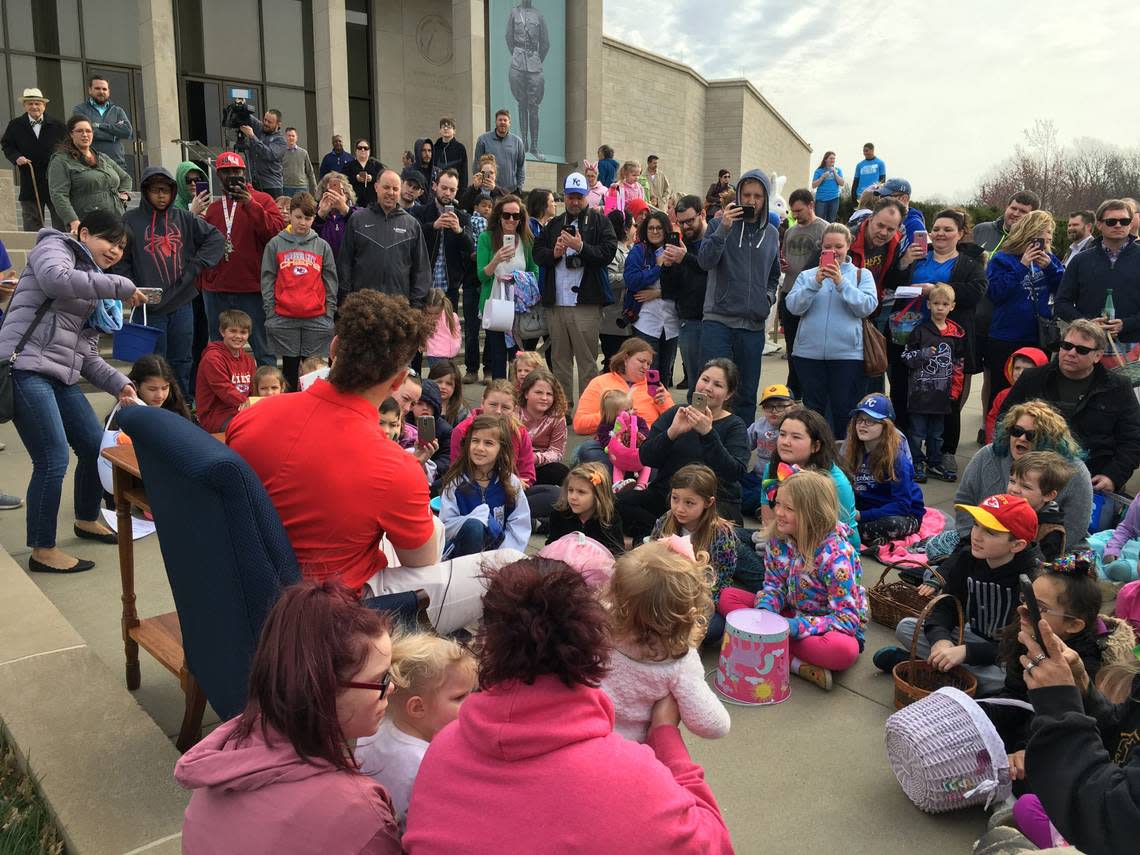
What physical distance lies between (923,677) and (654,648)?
5.68 feet

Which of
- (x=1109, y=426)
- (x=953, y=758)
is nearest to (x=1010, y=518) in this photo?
(x=953, y=758)

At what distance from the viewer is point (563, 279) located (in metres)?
8.05

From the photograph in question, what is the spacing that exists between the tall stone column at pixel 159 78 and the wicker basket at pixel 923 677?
48.9ft

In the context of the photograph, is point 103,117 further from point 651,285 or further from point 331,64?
point 651,285

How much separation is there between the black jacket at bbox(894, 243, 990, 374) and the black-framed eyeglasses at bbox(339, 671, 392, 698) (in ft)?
20.0

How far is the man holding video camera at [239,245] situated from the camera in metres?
7.62

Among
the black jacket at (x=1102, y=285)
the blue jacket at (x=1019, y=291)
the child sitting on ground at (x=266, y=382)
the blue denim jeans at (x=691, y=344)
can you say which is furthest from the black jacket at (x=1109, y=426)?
the child sitting on ground at (x=266, y=382)

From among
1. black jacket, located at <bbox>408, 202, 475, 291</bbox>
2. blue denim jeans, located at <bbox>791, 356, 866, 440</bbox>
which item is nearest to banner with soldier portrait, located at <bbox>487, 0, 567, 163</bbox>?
black jacket, located at <bbox>408, 202, 475, 291</bbox>

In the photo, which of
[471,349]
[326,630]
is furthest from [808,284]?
[326,630]

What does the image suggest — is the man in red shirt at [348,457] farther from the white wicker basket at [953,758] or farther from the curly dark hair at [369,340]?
the white wicker basket at [953,758]

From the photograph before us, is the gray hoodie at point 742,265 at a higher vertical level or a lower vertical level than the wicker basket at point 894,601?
higher

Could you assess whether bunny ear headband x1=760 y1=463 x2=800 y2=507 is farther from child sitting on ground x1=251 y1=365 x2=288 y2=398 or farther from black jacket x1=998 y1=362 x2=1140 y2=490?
child sitting on ground x1=251 y1=365 x2=288 y2=398

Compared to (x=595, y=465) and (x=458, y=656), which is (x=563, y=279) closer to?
(x=595, y=465)

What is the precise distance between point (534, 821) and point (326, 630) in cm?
56
